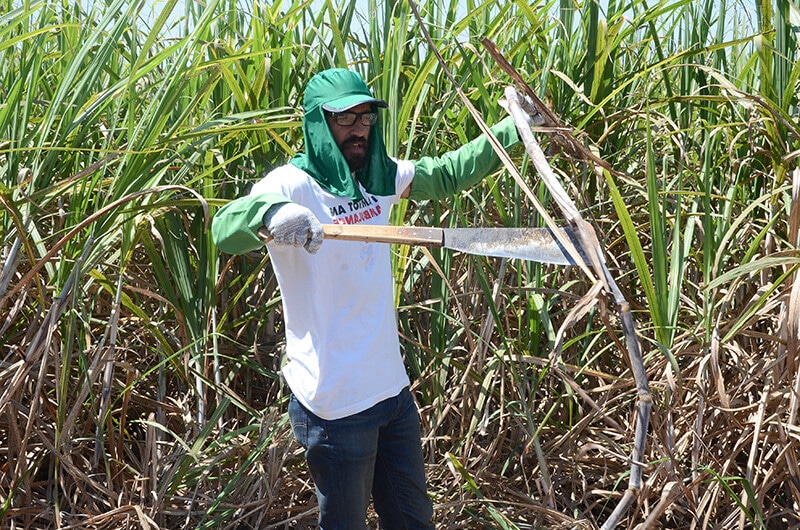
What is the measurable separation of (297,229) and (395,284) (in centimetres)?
72

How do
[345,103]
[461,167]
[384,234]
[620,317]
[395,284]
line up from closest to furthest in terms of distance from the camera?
[620,317] < [384,234] < [345,103] < [461,167] < [395,284]

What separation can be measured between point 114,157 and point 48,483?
796 millimetres

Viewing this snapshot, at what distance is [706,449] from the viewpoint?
2.03 m

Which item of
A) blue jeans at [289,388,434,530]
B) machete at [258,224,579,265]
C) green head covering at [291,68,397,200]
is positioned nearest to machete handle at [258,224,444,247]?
machete at [258,224,579,265]

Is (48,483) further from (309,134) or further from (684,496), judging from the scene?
(684,496)

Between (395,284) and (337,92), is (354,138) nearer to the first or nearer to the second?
(337,92)

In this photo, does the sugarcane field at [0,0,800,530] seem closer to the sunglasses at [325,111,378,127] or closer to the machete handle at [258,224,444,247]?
the sunglasses at [325,111,378,127]

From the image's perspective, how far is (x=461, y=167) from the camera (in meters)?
1.97

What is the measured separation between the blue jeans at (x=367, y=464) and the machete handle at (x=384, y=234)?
447 millimetres

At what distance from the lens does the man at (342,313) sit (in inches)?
69.7

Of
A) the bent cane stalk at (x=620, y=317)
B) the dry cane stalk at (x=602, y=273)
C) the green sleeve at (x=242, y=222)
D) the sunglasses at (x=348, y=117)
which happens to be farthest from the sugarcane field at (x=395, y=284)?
the bent cane stalk at (x=620, y=317)

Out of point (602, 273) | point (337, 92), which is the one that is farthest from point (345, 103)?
point (602, 273)

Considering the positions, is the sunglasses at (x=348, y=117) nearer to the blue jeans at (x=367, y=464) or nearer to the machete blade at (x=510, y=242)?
the machete blade at (x=510, y=242)

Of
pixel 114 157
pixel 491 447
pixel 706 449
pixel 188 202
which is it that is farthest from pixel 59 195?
pixel 706 449
